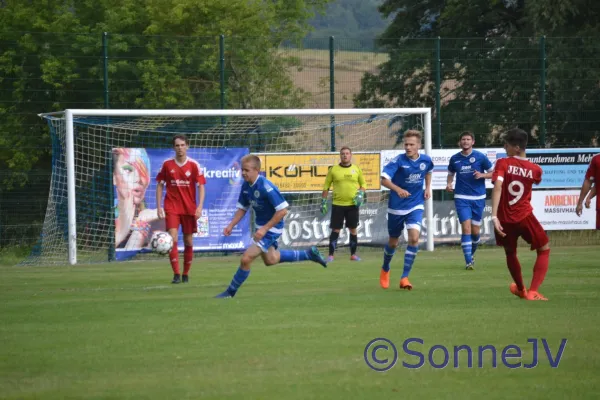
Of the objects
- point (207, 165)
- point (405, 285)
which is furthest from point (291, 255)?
point (207, 165)

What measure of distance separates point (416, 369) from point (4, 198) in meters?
17.5

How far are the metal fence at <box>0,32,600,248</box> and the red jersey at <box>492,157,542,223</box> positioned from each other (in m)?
11.8

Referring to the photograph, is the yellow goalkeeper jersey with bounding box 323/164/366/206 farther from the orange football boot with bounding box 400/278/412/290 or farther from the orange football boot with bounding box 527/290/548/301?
the orange football boot with bounding box 527/290/548/301

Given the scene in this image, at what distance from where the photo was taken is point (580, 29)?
29188mm

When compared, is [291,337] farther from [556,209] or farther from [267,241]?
[556,209]

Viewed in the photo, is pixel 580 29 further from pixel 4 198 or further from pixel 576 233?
pixel 4 198

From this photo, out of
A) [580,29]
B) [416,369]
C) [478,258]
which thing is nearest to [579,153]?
[478,258]

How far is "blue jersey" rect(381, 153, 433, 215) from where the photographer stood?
12.4 m

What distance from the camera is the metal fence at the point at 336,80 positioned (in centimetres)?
2216

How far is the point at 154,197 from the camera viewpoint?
782 inches

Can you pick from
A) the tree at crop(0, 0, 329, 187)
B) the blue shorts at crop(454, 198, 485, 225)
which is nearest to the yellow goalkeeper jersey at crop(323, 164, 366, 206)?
the blue shorts at crop(454, 198, 485, 225)

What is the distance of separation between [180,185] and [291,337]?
20.7 feet

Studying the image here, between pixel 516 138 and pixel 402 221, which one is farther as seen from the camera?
pixel 402 221

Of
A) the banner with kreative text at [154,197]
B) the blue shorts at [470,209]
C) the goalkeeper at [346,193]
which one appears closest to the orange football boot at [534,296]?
the blue shorts at [470,209]
